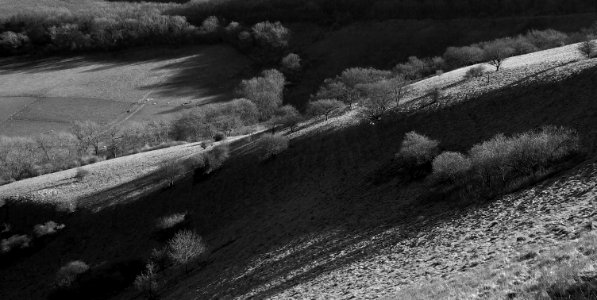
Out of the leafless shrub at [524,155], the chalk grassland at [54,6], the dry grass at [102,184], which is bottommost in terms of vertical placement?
the dry grass at [102,184]

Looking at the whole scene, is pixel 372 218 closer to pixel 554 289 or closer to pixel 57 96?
pixel 554 289

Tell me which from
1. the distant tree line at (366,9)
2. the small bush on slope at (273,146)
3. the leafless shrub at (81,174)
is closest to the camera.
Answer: the small bush on slope at (273,146)

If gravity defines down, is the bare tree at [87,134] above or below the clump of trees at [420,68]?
below

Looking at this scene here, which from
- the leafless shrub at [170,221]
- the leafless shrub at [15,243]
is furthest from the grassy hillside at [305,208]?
the leafless shrub at [15,243]

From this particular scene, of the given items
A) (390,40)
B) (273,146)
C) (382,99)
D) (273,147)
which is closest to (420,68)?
(390,40)

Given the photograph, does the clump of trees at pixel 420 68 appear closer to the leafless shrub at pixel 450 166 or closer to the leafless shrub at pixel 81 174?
the leafless shrub at pixel 81 174

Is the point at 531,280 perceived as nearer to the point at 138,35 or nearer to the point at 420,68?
the point at 420,68

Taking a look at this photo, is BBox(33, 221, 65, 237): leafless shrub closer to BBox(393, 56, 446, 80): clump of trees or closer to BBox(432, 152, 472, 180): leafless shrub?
BBox(432, 152, 472, 180): leafless shrub
